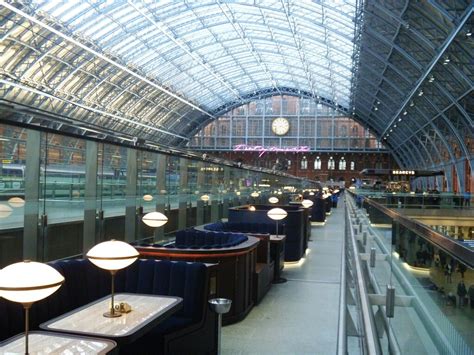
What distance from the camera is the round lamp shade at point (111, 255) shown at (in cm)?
463

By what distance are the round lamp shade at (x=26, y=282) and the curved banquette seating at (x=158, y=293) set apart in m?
2.13

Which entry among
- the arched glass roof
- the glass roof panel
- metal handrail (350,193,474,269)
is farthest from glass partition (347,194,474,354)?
the glass roof panel

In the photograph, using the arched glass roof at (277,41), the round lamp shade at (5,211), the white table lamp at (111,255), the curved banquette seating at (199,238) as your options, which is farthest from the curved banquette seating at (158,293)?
the arched glass roof at (277,41)

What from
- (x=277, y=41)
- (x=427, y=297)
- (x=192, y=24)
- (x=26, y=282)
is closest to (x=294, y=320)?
(x=26, y=282)

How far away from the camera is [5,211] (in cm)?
623

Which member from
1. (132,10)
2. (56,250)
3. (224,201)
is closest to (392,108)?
(132,10)

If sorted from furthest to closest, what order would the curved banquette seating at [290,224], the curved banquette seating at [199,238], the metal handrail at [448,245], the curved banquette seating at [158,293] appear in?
the curved banquette seating at [290,224]
the curved banquette seating at [199,238]
the curved banquette seating at [158,293]
the metal handrail at [448,245]

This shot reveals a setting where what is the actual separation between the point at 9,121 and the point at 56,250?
2223 millimetres

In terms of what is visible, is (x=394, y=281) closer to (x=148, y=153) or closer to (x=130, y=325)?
(x=130, y=325)

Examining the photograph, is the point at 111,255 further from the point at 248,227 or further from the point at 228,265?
the point at 248,227

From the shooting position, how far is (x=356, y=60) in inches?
1531

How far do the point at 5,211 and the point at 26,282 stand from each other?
3297mm

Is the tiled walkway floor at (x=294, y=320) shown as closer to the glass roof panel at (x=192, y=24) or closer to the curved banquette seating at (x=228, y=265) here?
the curved banquette seating at (x=228, y=265)

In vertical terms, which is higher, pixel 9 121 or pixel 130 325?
pixel 9 121
